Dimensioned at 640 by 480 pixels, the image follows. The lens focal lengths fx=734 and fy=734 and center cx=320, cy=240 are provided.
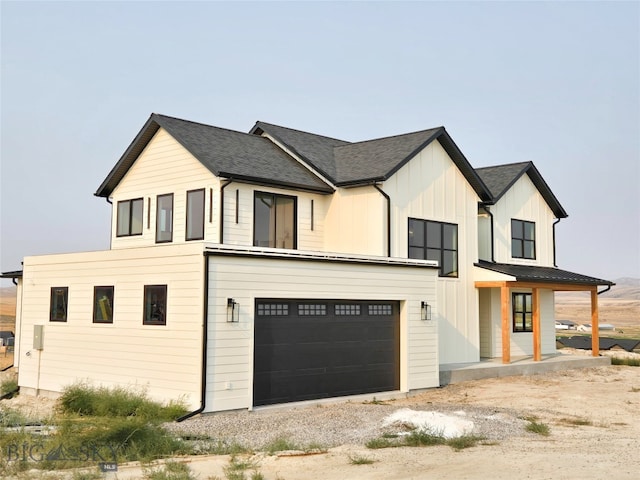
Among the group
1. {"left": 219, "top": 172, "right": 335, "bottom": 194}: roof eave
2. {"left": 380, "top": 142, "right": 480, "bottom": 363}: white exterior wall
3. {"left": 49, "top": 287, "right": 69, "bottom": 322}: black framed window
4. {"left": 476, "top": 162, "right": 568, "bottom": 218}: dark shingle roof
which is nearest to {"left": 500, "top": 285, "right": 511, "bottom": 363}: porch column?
{"left": 380, "top": 142, "right": 480, "bottom": 363}: white exterior wall

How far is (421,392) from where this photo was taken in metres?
19.8

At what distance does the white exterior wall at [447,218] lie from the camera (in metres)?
22.5

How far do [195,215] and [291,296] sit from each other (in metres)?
5.33

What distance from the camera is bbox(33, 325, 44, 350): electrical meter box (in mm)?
19531

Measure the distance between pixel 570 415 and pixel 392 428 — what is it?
16.3ft

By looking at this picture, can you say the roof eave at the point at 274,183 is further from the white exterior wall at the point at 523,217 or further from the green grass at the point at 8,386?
the white exterior wall at the point at 523,217

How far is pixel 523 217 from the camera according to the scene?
29.2 m

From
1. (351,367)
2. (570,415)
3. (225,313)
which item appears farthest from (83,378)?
(570,415)

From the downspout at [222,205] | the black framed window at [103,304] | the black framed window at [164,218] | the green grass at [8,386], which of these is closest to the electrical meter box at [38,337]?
the green grass at [8,386]

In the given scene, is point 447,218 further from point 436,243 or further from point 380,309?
point 380,309

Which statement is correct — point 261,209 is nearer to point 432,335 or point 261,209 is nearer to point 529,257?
point 432,335

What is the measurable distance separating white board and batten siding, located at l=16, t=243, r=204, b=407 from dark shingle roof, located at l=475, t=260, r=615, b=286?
12476 millimetres

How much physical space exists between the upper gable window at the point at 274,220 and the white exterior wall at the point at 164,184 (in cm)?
135

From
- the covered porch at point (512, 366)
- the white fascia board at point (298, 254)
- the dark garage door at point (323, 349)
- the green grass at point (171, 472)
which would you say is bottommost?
the green grass at point (171, 472)
